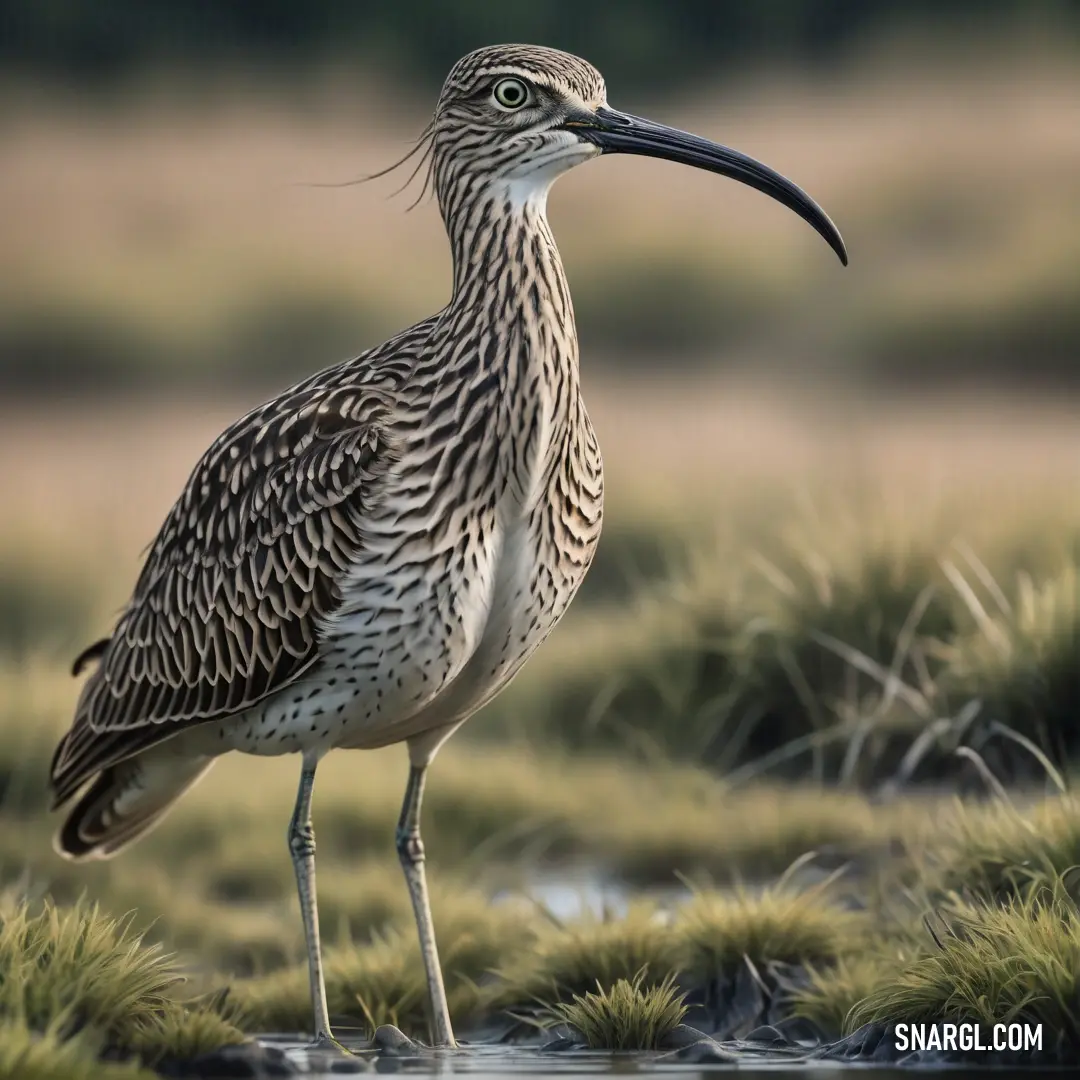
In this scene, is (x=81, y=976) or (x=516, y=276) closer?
(x=81, y=976)

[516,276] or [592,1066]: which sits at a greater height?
[516,276]

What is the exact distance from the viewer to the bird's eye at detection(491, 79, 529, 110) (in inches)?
340

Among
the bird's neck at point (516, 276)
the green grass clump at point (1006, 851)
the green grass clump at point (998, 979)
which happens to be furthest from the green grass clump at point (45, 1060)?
the green grass clump at point (1006, 851)

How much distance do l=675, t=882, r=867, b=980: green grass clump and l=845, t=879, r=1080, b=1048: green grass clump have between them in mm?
863

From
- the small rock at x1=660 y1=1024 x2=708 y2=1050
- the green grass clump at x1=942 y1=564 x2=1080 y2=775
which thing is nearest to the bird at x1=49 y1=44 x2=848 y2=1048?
the small rock at x1=660 y1=1024 x2=708 y2=1050

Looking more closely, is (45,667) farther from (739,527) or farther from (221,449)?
(221,449)

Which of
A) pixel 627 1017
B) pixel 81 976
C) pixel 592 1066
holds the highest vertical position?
pixel 627 1017

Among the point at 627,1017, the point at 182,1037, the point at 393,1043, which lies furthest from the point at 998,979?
the point at 182,1037

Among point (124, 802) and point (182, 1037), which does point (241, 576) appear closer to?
point (124, 802)

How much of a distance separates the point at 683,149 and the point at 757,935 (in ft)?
9.50

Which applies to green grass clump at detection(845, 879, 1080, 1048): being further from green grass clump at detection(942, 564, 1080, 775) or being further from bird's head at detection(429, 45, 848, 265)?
green grass clump at detection(942, 564, 1080, 775)

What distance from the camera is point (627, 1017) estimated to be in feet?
27.0

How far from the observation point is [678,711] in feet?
41.8


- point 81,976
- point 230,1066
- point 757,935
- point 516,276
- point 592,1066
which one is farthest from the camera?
point 757,935
